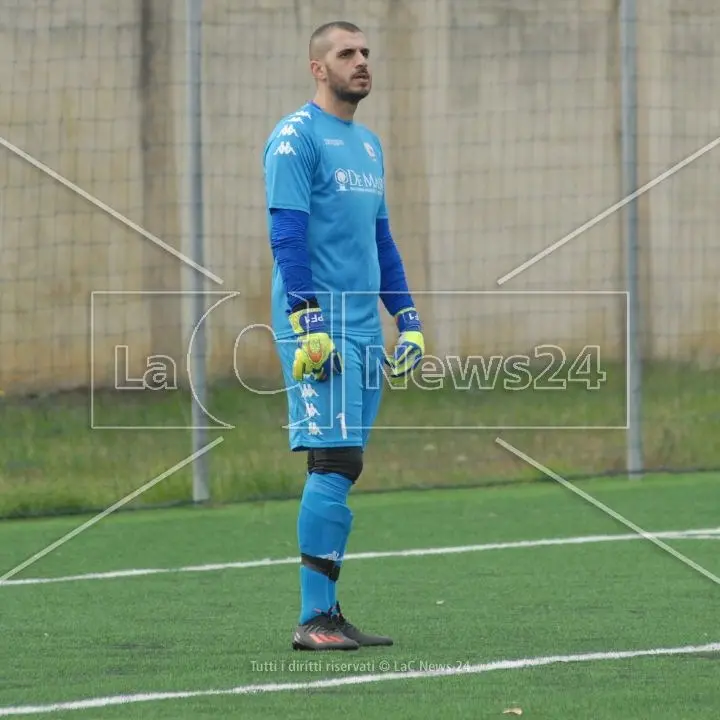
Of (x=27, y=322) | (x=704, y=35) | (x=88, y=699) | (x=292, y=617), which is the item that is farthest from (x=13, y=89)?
(x=88, y=699)

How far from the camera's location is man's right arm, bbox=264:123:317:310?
224 inches

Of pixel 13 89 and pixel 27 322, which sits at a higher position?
pixel 13 89

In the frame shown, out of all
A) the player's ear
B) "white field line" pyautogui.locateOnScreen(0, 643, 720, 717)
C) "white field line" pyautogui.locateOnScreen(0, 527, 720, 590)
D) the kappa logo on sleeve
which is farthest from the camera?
"white field line" pyautogui.locateOnScreen(0, 527, 720, 590)

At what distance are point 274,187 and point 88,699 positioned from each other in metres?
1.69

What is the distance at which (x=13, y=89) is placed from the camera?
35.4ft

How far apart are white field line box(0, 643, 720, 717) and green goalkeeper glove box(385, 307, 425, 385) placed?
3.39ft

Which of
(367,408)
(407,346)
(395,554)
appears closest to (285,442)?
(395,554)

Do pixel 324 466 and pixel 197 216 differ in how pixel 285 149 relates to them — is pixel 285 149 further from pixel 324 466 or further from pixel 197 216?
pixel 197 216

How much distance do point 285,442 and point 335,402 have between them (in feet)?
17.5

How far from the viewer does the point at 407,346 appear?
613 centimetres

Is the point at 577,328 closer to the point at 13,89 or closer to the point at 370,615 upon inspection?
the point at 13,89

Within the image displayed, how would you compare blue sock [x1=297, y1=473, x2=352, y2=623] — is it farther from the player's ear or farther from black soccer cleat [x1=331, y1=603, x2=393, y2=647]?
the player's ear

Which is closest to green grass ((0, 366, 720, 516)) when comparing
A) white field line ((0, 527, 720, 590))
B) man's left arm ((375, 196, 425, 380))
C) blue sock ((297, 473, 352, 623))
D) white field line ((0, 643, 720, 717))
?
white field line ((0, 527, 720, 590))

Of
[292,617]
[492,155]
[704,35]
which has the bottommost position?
[292,617]
